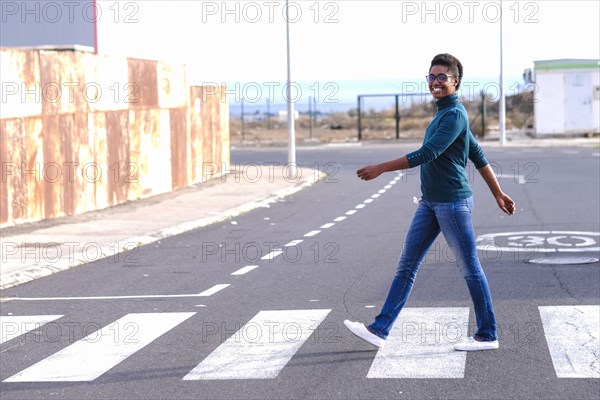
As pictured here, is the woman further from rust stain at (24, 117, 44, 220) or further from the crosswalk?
rust stain at (24, 117, 44, 220)

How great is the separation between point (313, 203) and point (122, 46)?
6304 millimetres

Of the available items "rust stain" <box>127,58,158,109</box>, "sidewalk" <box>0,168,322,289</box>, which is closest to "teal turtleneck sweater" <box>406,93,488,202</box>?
"sidewalk" <box>0,168,322,289</box>

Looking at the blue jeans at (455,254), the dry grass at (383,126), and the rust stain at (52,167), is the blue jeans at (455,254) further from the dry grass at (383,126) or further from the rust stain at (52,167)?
the dry grass at (383,126)

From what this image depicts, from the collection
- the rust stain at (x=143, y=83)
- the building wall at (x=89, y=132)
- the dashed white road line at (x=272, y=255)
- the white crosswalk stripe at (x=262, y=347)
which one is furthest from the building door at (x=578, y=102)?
the white crosswalk stripe at (x=262, y=347)

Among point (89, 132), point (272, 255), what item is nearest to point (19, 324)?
point (272, 255)

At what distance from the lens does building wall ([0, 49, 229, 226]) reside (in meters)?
17.7

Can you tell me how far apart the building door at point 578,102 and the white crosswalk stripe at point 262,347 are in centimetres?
4047

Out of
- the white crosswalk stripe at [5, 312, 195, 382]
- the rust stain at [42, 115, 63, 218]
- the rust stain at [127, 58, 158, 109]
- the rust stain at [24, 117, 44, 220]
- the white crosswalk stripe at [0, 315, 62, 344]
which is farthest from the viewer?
the rust stain at [127, 58, 158, 109]

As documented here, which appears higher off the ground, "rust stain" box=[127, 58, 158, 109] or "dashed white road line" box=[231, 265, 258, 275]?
"rust stain" box=[127, 58, 158, 109]

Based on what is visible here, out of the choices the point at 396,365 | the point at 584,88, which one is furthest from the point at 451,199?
the point at 584,88

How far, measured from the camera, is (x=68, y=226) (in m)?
17.9

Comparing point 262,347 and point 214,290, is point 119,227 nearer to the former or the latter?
point 214,290

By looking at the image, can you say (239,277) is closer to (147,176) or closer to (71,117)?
(71,117)

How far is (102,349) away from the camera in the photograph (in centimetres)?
873
